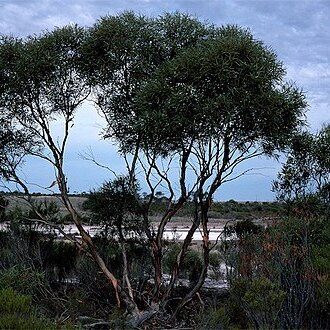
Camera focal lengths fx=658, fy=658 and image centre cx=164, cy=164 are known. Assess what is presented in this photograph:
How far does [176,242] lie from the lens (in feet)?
53.3

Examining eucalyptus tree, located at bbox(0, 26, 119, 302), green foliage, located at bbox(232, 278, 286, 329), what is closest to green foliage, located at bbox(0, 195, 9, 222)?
eucalyptus tree, located at bbox(0, 26, 119, 302)

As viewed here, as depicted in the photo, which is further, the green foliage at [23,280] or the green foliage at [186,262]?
the green foliage at [186,262]

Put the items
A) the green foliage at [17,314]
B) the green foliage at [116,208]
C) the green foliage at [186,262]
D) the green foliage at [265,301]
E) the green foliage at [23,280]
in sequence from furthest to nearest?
the green foliage at [186,262] < the green foliage at [116,208] < the green foliage at [23,280] < the green foliage at [265,301] < the green foliage at [17,314]

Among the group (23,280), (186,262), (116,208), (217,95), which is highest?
(217,95)

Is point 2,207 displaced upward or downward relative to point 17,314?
upward

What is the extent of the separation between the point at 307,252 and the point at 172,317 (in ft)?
10.9

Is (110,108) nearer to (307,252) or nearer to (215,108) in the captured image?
(215,108)

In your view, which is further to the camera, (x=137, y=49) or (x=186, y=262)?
(x=186, y=262)

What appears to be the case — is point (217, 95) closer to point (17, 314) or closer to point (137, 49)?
point (137, 49)

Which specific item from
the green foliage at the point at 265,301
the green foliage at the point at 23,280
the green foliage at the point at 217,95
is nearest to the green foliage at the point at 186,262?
the green foliage at the point at 23,280

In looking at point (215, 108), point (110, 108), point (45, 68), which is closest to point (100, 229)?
point (110, 108)

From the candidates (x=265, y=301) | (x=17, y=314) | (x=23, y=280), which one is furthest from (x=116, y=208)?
(x=17, y=314)

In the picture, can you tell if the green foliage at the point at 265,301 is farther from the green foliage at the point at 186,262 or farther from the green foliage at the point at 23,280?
the green foliage at the point at 186,262

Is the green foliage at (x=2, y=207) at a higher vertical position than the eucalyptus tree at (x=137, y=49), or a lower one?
lower
